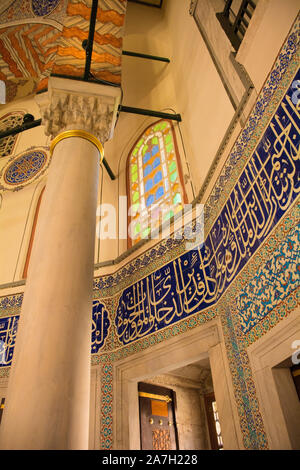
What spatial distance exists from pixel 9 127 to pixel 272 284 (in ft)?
21.7

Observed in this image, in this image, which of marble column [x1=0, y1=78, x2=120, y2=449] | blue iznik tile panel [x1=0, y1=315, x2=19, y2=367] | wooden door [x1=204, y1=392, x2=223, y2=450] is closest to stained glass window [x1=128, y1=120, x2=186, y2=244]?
marble column [x1=0, y1=78, x2=120, y2=449]

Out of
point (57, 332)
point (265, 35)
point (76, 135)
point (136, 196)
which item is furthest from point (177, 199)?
point (57, 332)

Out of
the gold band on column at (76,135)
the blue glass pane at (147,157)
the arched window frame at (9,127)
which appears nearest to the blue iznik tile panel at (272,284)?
the gold band on column at (76,135)

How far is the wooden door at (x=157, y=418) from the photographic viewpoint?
3.58 metres

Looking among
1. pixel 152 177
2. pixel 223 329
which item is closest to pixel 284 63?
pixel 223 329

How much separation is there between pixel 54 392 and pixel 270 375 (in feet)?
4.42

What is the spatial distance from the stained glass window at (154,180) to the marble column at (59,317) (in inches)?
53.4

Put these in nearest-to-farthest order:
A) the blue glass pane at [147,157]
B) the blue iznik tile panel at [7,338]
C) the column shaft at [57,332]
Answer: the column shaft at [57,332]
the blue iznik tile panel at [7,338]
the blue glass pane at [147,157]

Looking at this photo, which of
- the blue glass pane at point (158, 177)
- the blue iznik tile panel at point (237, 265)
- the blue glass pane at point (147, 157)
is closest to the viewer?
the blue iznik tile panel at point (237, 265)

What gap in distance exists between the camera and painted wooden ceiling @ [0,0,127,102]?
4.17 metres

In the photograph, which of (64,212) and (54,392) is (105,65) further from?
(54,392)

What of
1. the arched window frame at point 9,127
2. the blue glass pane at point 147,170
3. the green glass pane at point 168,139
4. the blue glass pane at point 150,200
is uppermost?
the arched window frame at point 9,127

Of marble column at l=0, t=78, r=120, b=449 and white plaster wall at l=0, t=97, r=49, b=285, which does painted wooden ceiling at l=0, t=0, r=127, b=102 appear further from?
white plaster wall at l=0, t=97, r=49, b=285

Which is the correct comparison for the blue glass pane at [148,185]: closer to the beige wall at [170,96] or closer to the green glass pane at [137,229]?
the beige wall at [170,96]
